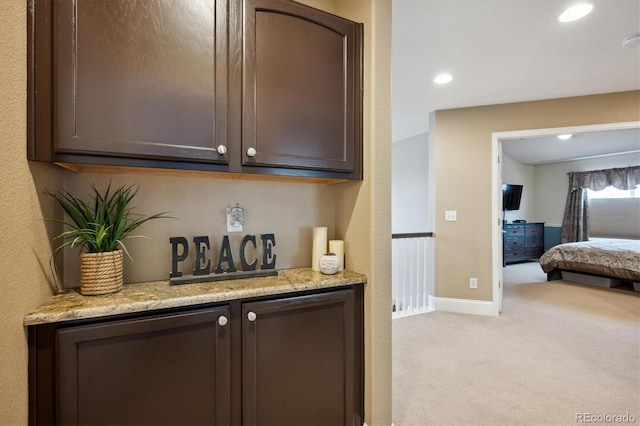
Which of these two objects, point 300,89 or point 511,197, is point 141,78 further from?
point 511,197

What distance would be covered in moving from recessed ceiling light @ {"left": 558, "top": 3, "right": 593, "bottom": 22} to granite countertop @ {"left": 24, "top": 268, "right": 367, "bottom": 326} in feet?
6.99

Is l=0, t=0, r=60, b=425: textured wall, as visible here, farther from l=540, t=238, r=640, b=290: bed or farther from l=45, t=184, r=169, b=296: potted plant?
l=540, t=238, r=640, b=290: bed

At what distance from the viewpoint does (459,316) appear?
3.47m

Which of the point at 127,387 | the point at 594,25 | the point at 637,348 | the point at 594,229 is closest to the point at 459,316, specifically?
the point at 637,348

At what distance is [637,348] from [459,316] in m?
1.45

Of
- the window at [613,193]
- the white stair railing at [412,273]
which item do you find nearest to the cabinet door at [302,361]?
the white stair railing at [412,273]

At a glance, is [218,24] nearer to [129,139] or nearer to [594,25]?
[129,139]

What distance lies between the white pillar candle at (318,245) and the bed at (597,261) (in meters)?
5.30

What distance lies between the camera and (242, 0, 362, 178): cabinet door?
4.36 feet

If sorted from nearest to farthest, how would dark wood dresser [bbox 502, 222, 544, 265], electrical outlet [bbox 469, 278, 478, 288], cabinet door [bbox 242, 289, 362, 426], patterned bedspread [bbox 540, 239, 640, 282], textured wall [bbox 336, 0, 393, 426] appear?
cabinet door [bbox 242, 289, 362, 426]
textured wall [bbox 336, 0, 393, 426]
electrical outlet [bbox 469, 278, 478, 288]
patterned bedspread [bbox 540, 239, 640, 282]
dark wood dresser [bbox 502, 222, 544, 265]

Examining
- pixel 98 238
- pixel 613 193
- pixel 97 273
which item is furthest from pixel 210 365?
pixel 613 193

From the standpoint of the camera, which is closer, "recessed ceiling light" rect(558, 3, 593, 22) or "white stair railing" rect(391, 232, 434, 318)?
"recessed ceiling light" rect(558, 3, 593, 22)

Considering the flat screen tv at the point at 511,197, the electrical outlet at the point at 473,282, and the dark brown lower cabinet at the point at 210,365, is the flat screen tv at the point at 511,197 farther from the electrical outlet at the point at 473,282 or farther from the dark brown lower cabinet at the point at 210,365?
the dark brown lower cabinet at the point at 210,365

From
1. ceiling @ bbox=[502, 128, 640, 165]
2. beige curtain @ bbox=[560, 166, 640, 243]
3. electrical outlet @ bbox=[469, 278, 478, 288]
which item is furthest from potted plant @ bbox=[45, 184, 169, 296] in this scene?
beige curtain @ bbox=[560, 166, 640, 243]
